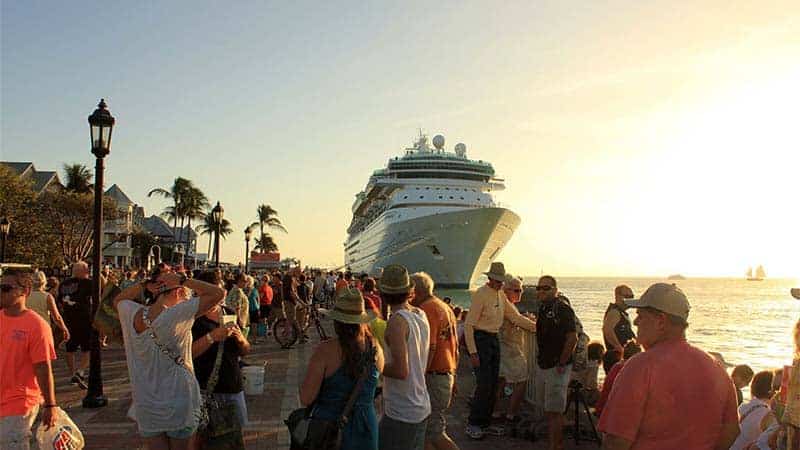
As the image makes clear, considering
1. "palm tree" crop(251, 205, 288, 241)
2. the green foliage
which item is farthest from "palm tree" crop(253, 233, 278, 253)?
the green foliage

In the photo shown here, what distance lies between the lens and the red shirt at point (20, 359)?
434 centimetres

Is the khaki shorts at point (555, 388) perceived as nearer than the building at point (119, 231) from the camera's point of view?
Yes

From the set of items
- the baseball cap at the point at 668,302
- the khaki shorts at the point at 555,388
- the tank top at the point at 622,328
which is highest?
the baseball cap at the point at 668,302

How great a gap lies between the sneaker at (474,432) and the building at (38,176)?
192 feet

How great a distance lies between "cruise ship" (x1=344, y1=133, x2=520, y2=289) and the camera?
4594cm

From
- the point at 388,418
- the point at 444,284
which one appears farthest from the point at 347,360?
the point at 444,284

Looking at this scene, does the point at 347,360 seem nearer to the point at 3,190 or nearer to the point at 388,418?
the point at 388,418

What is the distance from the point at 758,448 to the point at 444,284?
4720 centimetres

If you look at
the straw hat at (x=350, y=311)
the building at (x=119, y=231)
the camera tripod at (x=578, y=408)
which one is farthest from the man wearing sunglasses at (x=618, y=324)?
the building at (x=119, y=231)

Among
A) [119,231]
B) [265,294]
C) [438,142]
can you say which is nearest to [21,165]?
[119,231]

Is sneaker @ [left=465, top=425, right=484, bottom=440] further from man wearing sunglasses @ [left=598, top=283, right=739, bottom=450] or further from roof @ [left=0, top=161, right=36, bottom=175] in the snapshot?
roof @ [left=0, top=161, right=36, bottom=175]

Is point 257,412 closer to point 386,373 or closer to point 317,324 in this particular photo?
point 386,373

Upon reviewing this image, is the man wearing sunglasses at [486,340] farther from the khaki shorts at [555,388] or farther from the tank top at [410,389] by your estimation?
the tank top at [410,389]

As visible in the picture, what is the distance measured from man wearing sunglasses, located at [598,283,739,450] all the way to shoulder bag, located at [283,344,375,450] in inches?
52.8
